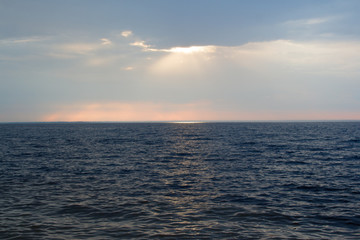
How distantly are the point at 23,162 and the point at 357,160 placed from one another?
44.4 meters

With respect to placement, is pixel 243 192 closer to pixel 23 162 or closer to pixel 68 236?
pixel 68 236

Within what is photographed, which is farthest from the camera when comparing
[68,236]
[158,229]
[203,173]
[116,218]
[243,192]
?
[203,173]

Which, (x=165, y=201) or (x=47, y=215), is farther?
(x=165, y=201)

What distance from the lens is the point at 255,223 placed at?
51.1 feet

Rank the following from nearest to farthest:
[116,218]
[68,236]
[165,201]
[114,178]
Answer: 1. [68,236]
2. [116,218]
3. [165,201]
4. [114,178]

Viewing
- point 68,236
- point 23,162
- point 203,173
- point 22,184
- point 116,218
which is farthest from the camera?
point 23,162

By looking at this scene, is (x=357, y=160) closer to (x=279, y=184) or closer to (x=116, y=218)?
(x=279, y=184)

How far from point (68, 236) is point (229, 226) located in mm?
7956

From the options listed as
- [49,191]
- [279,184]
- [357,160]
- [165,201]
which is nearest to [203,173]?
[279,184]

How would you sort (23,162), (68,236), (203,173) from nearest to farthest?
(68,236)
(203,173)
(23,162)

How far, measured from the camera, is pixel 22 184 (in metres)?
24.7

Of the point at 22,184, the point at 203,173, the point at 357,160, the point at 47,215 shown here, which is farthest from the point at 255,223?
the point at 357,160

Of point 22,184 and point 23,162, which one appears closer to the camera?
point 22,184

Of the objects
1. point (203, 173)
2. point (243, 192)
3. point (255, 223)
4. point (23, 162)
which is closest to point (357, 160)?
point (203, 173)
